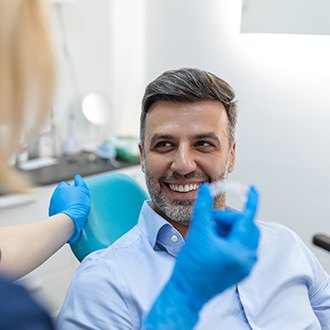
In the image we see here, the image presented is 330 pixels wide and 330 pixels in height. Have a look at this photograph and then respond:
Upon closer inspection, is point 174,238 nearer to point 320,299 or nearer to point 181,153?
point 181,153

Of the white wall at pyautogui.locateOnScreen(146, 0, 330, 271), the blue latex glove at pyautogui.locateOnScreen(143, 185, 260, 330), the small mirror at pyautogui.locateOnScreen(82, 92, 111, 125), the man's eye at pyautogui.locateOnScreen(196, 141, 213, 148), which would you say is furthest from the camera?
the small mirror at pyautogui.locateOnScreen(82, 92, 111, 125)

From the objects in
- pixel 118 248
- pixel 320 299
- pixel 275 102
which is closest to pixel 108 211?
pixel 118 248

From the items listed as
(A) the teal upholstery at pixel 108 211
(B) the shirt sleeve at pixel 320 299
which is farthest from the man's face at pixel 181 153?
(B) the shirt sleeve at pixel 320 299

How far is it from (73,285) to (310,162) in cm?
143

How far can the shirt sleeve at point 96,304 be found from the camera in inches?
46.0

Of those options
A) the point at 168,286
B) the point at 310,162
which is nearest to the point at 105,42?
the point at 310,162

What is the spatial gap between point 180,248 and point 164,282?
0.36 ft

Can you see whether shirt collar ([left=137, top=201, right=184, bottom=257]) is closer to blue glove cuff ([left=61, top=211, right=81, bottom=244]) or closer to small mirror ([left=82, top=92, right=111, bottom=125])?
blue glove cuff ([left=61, top=211, right=81, bottom=244])

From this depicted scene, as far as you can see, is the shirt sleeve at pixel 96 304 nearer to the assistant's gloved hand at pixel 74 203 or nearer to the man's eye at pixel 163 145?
the assistant's gloved hand at pixel 74 203

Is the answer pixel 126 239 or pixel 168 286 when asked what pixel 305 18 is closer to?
pixel 126 239

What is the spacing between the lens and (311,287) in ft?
4.67

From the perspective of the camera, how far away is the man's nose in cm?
136

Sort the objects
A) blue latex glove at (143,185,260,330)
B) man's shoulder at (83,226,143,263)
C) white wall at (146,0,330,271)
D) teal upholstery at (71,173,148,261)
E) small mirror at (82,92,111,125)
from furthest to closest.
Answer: small mirror at (82,92,111,125) < white wall at (146,0,330,271) < teal upholstery at (71,173,148,261) < man's shoulder at (83,226,143,263) < blue latex glove at (143,185,260,330)

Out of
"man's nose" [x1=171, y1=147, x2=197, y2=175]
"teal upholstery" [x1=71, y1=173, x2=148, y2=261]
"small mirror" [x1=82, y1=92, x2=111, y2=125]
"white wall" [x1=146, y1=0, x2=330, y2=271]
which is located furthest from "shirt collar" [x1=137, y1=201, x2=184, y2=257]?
"small mirror" [x1=82, y1=92, x2=111, y2=125]
